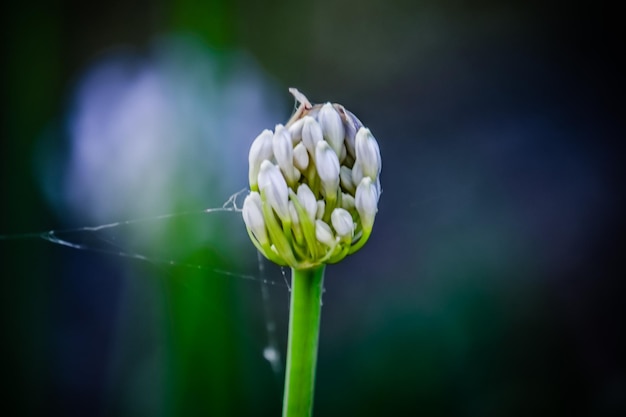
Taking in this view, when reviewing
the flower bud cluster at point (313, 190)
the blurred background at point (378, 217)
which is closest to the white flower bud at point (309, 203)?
the flower bud cluster at point (313, 190)

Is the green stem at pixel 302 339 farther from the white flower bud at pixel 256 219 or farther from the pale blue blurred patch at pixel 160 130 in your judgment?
the pale blue blurred patch at pixel 160 130

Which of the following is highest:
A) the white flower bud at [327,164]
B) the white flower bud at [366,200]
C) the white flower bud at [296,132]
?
the white flower bud at [296,132]

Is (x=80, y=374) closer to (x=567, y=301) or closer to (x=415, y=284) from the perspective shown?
(x=415, y=284)

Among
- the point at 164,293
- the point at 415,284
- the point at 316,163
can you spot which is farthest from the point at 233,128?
the point at 316,163

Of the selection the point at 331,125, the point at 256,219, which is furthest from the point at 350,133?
the point at 256,219

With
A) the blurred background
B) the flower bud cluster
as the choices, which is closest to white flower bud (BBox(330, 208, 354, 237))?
the flower bud cluster

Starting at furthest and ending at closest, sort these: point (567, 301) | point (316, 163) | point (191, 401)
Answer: point (567, 301) < point (191, 401) < point (316, 163)

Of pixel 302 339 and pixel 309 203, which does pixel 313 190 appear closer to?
pixel 309 203
